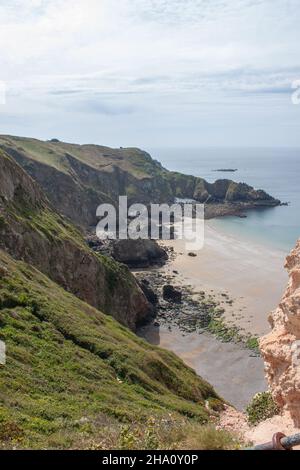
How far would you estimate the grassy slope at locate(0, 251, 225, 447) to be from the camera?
18.2m

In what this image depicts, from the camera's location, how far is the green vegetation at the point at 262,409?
1916 centimetres

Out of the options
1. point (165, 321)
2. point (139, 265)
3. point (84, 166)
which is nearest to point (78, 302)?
point (165, 321)

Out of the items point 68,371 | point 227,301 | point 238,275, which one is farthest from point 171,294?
point 68,371

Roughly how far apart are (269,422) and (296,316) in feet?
14.2

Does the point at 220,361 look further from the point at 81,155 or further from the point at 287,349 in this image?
the point at 81,155

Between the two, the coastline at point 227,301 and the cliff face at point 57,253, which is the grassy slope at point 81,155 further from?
the cliff face at point 57,253

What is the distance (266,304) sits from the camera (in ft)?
219

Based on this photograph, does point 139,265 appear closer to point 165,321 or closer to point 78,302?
point 165,321

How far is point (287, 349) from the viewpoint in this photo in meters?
17.5

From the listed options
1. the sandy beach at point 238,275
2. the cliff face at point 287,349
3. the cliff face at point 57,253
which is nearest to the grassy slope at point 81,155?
the sandy beach at point 238,275

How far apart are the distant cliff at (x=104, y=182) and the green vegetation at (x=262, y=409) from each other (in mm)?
96490

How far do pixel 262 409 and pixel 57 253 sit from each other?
1354 inches

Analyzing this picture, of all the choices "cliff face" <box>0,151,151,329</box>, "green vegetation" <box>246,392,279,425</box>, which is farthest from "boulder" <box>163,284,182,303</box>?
"green vegetation" <box>246,392,279,425</box>
